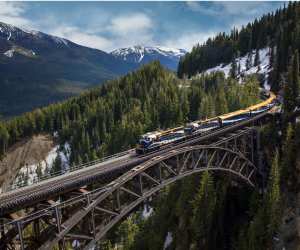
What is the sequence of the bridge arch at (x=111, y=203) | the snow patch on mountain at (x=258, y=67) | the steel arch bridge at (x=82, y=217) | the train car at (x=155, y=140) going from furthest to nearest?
the snow patch on mountain at (x=258, y=67), the train car at (x=155, y=140), the bridge arch at (x=111, y=203), the steel arch bridge at (x=82, y=217)

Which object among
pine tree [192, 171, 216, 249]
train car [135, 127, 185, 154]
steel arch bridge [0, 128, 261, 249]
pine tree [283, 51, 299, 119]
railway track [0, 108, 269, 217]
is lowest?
pine tree [192, 171, 216, 249]

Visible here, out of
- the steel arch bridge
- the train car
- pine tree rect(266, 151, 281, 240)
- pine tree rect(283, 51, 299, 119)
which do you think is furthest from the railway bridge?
pine tree rect(283, 51, 299, 119)

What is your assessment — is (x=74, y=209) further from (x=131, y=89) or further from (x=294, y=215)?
(x=131, y=89)

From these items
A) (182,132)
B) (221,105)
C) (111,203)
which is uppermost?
(221,105)

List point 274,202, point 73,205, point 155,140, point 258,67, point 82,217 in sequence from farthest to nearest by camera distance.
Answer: point 258,67, point 274,202, point 155,140, point 73,205, point 82,217

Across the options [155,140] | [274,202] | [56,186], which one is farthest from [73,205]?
[274,202]

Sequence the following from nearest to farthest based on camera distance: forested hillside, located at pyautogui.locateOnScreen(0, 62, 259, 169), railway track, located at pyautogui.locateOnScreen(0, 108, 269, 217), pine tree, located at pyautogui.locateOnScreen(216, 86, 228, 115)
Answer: railway track, located at pyautogui.locateOnScreen(0, 108, 269, 217) → pine tree, located at pyautogui.locateOnScreen(216, 86, 228, 115) → forested hillside, located at pyautogui.locateOnScreen(0, 62, 259, 169)

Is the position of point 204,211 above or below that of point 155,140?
below

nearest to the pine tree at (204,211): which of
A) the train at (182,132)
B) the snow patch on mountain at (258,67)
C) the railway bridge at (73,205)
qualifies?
the train at (182,132)

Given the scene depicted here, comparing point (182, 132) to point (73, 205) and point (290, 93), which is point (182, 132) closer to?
point (73, 205)

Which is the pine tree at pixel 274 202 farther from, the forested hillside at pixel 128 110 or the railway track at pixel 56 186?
the forested hillside at pixel 128 110

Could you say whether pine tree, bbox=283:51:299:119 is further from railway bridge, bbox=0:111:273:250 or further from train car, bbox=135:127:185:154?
train car, bbox=135:127:185:154
